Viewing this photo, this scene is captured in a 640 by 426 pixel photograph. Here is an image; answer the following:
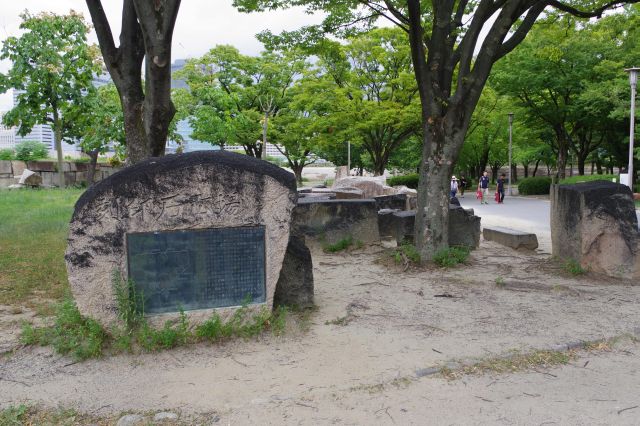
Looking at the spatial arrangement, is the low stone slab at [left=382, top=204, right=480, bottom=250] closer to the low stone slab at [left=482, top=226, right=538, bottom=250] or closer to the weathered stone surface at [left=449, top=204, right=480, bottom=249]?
the weathered stone surface at [left=449, top=204, right=480, bottom=249]

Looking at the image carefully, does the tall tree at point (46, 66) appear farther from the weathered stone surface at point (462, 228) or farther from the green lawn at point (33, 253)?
the weathered stone surface at point (462, 228)

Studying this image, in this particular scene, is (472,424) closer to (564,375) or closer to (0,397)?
(564,375)

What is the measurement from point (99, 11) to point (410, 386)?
675 centimetres

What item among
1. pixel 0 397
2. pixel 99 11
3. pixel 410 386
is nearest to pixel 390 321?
pixel 410 386

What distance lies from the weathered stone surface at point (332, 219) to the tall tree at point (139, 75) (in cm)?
334

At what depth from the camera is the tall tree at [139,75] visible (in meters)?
6.86

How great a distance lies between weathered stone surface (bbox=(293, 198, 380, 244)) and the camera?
33.3 ft

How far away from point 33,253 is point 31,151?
24.1 meters

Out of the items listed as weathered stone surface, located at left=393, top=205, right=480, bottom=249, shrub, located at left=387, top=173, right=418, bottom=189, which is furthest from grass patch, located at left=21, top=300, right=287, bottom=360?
shrub, located at left=387, top=173, right=418, bottom=189

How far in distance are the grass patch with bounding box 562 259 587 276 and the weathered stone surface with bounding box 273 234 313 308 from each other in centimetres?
411

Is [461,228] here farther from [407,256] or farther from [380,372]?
[380,372]

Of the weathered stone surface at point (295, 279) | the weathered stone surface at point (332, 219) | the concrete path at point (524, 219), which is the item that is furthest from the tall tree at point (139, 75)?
the concrete path at point (524, 219)

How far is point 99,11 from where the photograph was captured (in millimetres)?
7527

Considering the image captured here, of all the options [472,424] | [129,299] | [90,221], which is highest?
[90,221]
